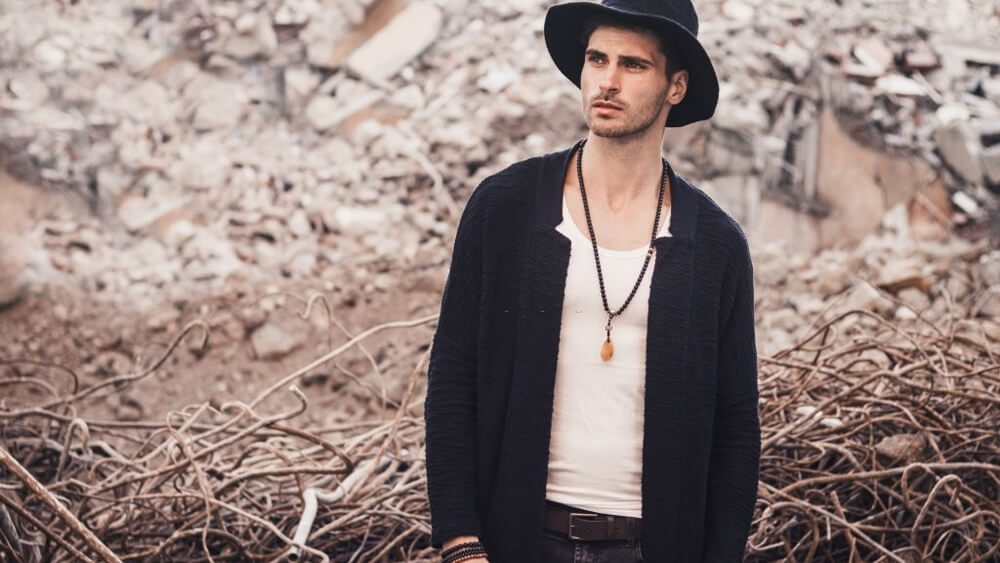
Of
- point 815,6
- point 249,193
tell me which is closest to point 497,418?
point 249,193

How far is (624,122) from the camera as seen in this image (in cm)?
162

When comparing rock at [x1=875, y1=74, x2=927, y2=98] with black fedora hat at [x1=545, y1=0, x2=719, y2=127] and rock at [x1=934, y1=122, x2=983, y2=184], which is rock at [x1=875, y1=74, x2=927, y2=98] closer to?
rock at [x1=934, y1=122, x2=983, y2=184]

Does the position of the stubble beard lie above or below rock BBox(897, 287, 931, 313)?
above

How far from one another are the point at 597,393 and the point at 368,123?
4628mm

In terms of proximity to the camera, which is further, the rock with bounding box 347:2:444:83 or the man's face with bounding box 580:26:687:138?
the rock with bounding box 347:2:444:83

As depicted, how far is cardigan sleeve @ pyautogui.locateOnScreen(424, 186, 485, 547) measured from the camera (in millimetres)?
1609

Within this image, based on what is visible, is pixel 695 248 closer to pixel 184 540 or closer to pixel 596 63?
pixel 596 63

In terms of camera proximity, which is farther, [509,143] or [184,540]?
[509,143]

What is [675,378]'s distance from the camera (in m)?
1.62

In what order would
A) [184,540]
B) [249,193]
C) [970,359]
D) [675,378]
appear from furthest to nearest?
[249,193] < [970,359] < [184,540] < [675,378]

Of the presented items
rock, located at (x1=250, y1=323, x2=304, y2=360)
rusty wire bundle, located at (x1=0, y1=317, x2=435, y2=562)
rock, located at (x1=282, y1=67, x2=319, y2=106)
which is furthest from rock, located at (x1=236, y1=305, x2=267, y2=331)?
rusty wire bundle, located at (x1=0, y1=317, x2=435, y2=562)

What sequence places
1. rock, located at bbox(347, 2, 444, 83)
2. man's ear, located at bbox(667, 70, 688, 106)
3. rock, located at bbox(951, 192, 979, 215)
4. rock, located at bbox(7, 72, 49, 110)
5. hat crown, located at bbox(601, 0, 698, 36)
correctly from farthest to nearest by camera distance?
1. rock, located at bbox(347, 2, 444, 83)
2. rock, located at bbox(951, 192, 979, 215)
3. rock, located at bbox(7, 72, 49, 110)
4. man's ear, located at bbox(667, 70, 688, 106)
5. hat crown, located at bbox(601, 0, 698, 36)

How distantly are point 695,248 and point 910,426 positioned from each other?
68.0 inches

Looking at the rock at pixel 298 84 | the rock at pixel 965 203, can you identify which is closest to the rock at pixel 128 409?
the rock at pixel 298 84
